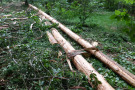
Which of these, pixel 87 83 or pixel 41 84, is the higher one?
pixel 41 84

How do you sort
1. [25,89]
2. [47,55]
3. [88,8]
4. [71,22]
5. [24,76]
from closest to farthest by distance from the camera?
[25,89], [24,76], [47,55], [88,8], [71,22]

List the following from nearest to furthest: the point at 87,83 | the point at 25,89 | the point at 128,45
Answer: the point at 25,89, the point at 87,83, the point at 128,45

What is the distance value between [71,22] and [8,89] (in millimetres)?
5652

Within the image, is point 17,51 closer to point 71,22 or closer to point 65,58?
point 65,58

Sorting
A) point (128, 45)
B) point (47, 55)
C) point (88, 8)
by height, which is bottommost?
point (128, 45)

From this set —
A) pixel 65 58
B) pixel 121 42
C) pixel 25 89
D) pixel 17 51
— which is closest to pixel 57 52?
pixel 65 58

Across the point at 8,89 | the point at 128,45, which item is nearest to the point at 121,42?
the point at 128,45

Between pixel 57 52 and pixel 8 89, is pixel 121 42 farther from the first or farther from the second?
pixel 8 89

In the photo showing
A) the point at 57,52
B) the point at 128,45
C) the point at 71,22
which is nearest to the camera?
the point at 57,52

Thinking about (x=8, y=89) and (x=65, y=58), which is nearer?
(x=8, y=89)

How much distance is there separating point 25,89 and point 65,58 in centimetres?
149

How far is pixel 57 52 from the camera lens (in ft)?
11.5

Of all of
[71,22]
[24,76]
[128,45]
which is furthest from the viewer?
[71,22]

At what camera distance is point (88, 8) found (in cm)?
663
